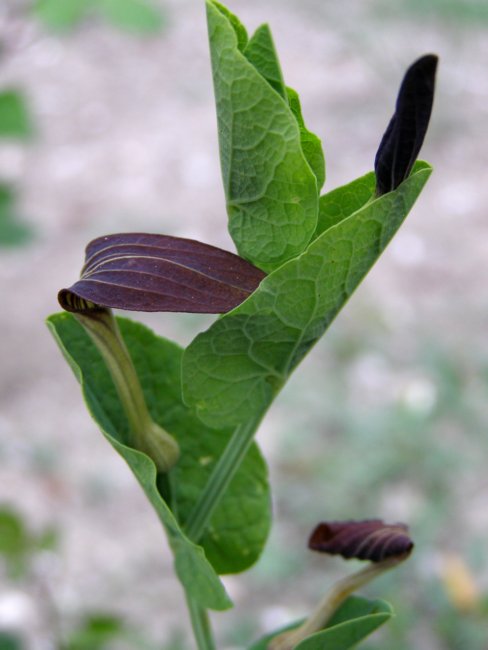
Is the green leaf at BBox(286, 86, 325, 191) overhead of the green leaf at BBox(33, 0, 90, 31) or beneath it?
beneath

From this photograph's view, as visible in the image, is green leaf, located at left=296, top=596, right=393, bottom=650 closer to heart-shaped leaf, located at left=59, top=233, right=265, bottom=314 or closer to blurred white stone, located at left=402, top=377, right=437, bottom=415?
heart-shaped leaf, located at left=59, top=233, right=265, bottom=314

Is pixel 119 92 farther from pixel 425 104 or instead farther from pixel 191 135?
pixel 425 104

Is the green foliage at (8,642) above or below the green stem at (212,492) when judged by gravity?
above

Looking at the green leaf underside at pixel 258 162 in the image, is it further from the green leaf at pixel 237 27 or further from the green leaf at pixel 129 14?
the green leaf at pixel 129 14

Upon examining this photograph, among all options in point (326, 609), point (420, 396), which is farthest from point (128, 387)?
point (420, 396)

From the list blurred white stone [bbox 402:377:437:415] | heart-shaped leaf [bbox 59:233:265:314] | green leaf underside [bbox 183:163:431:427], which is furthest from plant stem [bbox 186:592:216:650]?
blurred white stone [bbox 402:377:437:415]

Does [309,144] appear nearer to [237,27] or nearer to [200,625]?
[237,27]

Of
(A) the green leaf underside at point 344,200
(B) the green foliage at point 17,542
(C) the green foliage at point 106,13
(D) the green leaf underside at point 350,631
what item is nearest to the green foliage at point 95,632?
(B) the green foliage at point 17,542
